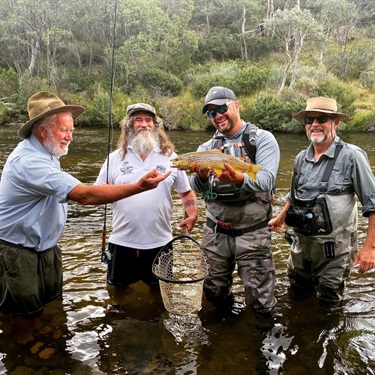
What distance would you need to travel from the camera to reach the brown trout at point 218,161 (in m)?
3.86

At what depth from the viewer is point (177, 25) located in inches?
1839

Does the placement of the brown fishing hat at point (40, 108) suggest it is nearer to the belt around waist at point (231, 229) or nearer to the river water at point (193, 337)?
the belt around waist at point (231, 229)

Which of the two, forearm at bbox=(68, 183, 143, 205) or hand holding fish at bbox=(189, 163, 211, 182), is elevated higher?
hand holding fish at bbox=(189, 163, 211, 182)

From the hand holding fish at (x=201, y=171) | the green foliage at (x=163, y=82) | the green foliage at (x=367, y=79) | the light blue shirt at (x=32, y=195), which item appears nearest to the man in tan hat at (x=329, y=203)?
the hand holding fish at (x=201, y=171)

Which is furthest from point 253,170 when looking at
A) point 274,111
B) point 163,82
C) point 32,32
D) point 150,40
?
point 32,32

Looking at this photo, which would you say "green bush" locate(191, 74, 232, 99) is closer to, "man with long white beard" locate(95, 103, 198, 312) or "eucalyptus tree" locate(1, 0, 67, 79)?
"eucalyptus tree" locate(1, 0, 67, 79)

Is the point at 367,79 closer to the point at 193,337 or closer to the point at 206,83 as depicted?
the point at 206,83

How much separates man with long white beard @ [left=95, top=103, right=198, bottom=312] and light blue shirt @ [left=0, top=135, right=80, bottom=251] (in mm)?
811

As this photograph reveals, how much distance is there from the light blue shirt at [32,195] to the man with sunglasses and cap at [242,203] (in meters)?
1.40

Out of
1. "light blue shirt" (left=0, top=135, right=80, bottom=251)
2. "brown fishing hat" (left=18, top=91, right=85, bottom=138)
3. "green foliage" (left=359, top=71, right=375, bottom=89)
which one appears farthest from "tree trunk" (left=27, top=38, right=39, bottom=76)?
"light blue shirt" (left=0, top=135, right=80, bottom=251)

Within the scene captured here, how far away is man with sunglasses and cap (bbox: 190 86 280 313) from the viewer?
167 inches

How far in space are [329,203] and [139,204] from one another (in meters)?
2.14

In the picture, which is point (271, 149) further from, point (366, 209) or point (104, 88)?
point (104, 88)

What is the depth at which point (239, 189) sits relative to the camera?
13.6 ft
